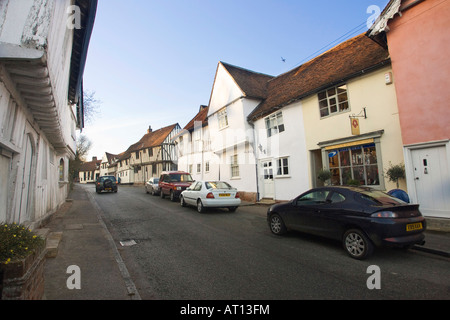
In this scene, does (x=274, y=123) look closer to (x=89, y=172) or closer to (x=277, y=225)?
(x=277, y=225)

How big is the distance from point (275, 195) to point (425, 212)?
7241mm

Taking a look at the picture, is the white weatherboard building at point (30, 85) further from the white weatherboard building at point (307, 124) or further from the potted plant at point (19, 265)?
the white weatherboard building at point (307, 124)

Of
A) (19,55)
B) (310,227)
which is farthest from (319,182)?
(19,55)

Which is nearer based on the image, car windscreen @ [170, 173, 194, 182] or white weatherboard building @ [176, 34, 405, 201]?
white weatherboard building @ [176, 34, 405, 201]

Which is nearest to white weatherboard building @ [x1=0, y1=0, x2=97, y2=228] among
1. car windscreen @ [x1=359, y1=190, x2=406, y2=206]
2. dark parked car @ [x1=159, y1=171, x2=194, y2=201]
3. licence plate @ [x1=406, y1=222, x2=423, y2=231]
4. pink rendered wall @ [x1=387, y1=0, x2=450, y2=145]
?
car windscreen @ [x1=359, y1=190, x2=406, y2=206]

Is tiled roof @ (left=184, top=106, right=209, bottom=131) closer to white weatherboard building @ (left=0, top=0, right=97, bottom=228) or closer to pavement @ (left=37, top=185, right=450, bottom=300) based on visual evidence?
white weatherboard building @ (left=0, top=0, right=97, bottom=228)

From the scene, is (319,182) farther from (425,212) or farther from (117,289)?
(117,289)

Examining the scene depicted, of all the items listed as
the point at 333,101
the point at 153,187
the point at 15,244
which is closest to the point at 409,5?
the point at 333,101

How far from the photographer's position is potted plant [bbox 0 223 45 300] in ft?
7.89

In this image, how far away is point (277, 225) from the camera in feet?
23.7

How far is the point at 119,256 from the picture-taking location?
5.34m

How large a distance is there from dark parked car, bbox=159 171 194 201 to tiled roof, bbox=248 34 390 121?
631cm

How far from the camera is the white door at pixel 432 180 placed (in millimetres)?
7469

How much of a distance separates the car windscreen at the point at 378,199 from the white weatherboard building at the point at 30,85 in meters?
6.43
